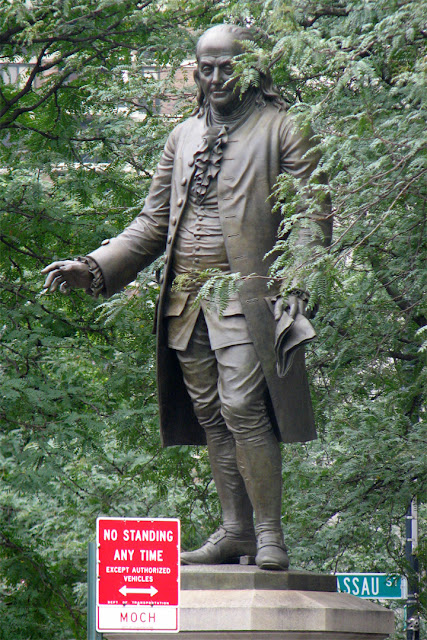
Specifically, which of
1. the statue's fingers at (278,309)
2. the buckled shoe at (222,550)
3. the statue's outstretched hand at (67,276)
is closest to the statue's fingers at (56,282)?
the statue's outstretched hand at (67,276)

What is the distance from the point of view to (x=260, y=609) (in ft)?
17.4

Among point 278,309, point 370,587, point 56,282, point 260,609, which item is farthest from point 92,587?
point 370,587

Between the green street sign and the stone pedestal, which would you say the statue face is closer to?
the stone pedestal

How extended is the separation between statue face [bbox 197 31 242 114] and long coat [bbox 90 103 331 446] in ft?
0.61

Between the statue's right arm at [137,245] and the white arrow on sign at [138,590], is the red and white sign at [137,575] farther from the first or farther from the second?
the statue's right arm at [137,245]

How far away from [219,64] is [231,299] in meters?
1.15

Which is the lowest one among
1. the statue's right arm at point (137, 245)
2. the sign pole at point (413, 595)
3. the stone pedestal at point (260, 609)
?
the sign pole at point (413, 595)

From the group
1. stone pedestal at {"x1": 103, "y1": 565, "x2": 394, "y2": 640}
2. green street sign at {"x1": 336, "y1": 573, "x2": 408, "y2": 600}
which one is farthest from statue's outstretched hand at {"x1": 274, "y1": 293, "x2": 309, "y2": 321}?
green street sign at {"x1": 336, "y1": 573, "x2": 408, "y2": 600}

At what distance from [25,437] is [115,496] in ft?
8.70

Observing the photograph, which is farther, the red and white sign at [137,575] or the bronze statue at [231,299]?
the bronze statue at [231,299]

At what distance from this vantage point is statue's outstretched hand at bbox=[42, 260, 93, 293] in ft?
19.5

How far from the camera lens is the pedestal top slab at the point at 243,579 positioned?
18.0ft

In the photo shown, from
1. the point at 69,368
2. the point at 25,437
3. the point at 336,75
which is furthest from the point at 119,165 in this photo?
the point at 336,75

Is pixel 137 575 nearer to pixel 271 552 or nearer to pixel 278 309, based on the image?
pixel 271 552
